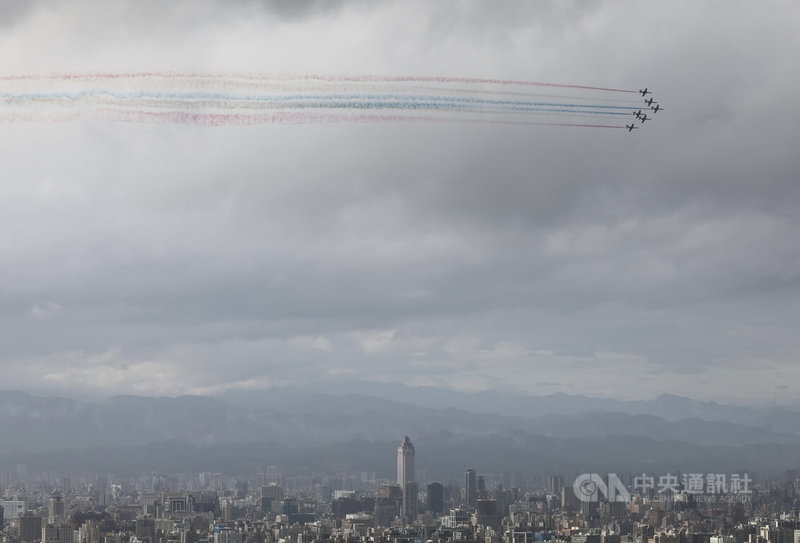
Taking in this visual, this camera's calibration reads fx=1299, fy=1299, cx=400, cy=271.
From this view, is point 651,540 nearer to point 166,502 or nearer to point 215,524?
point 215,524

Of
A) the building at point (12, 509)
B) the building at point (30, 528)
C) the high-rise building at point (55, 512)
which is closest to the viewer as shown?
the building at point (30, 528)

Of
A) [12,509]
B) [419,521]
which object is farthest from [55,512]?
[419,521]

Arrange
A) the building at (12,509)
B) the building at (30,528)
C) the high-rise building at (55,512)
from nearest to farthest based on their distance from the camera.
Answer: the building at (30,528), the high-rise building at (55,512), the building at (12,509)

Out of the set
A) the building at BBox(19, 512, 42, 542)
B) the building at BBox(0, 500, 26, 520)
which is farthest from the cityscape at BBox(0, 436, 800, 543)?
the building at BBox(0, 500, 26, 520)

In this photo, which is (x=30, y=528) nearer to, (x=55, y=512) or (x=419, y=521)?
(x=55, y=512)

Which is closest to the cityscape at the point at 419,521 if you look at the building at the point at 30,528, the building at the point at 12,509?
the building at the point at 30,528

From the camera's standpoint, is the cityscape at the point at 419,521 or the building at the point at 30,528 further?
the building at the point at 30,528

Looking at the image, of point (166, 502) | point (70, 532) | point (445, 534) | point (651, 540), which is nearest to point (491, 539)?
point (445, 534)

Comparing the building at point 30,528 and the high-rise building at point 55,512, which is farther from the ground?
the high-rise building at point 55,512

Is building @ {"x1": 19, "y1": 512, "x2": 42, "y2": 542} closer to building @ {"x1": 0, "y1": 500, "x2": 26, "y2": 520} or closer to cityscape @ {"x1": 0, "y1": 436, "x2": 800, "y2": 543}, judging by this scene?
cityscape @ {"x1": 0, "y1": 436, "x2": 800, "y2": 543}

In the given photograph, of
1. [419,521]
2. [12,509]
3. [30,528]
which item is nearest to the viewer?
[30,528]

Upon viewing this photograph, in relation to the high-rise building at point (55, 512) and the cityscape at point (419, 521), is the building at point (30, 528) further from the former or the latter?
the high-rise building at point (55, 512)
